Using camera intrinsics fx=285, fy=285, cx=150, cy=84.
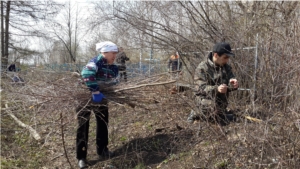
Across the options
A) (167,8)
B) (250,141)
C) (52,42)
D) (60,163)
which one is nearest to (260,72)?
(250,141)

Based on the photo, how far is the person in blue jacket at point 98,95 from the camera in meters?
3.53

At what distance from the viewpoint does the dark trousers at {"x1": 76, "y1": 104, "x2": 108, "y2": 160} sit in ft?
11.9

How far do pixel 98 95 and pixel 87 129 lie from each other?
541 millimetres

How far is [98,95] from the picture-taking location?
11.6ft

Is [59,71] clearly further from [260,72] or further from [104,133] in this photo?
[260,72]

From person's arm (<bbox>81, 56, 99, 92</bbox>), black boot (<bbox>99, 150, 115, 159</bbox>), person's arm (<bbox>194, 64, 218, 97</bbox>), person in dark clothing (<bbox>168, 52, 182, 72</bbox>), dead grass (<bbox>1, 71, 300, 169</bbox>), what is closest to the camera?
dead grass (<bbox>1, 71, 300, 169</bbox>)

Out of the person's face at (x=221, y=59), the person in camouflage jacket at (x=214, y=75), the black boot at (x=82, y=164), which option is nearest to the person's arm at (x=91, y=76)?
the black boot at (x=82, y=164)

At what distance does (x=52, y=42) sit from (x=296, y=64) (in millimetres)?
15279

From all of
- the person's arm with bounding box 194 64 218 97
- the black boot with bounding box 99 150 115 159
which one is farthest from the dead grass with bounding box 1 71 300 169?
the person's arm with bounding box 194 64 218 97

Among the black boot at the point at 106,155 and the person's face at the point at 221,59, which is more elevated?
the person's face at the point at 221,59

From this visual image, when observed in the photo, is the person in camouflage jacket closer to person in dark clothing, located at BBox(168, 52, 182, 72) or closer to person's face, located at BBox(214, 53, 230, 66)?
person's face, located at BBox(214, 53, 230, 66)

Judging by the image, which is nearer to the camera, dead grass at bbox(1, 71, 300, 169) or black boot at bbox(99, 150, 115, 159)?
dead grass at bbox(1, 71, 300, 169)

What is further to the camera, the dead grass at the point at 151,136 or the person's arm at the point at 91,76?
the person's arm at the point at 91,76

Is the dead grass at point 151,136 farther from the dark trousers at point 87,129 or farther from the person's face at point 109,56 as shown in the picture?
the person's face at point 109,56
